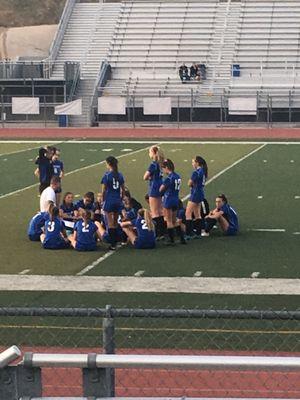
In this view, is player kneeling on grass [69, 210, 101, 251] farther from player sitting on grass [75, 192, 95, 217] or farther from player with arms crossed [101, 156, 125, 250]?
player sitting on grass [75, 192, 95, 217]

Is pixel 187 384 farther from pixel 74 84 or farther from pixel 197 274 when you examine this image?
pixel 74 84

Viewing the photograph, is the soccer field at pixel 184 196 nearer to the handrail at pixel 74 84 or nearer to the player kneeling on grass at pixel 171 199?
the player kneeling on grass at pixel 171 199

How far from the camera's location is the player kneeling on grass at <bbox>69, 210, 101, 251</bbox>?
18359 mm

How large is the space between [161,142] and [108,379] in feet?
114

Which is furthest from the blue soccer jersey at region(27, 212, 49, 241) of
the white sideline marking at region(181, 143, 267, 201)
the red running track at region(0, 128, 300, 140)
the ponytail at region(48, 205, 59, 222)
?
the red running track at region(0, 128, 300, 140)

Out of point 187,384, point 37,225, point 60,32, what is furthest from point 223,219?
point 60,32

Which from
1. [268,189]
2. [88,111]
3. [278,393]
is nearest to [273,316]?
[278,393]

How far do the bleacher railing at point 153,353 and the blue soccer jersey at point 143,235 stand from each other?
4846mm

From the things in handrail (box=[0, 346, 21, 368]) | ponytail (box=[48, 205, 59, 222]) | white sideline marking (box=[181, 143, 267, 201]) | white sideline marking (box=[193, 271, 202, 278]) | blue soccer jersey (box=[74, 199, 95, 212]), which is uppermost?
handrail (box=[0, 346, 21, 368])

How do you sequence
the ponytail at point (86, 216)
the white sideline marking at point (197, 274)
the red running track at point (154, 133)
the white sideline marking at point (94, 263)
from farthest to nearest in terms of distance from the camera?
1. the red running track at point (154, 133)
2. the ponytail at point (86, 216)
3. the white sideline marking at point (94, 263)
4. the white sideline marking at point (197, 274)

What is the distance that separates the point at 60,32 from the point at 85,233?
4202 centimetres

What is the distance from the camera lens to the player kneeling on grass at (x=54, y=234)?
18.5 metres

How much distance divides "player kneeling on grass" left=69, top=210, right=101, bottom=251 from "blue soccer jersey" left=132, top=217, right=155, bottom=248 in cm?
69

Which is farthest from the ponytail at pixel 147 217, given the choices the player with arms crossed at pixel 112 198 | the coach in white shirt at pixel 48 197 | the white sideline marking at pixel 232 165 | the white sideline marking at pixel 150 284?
the white sideline marking at pixel 232 165
